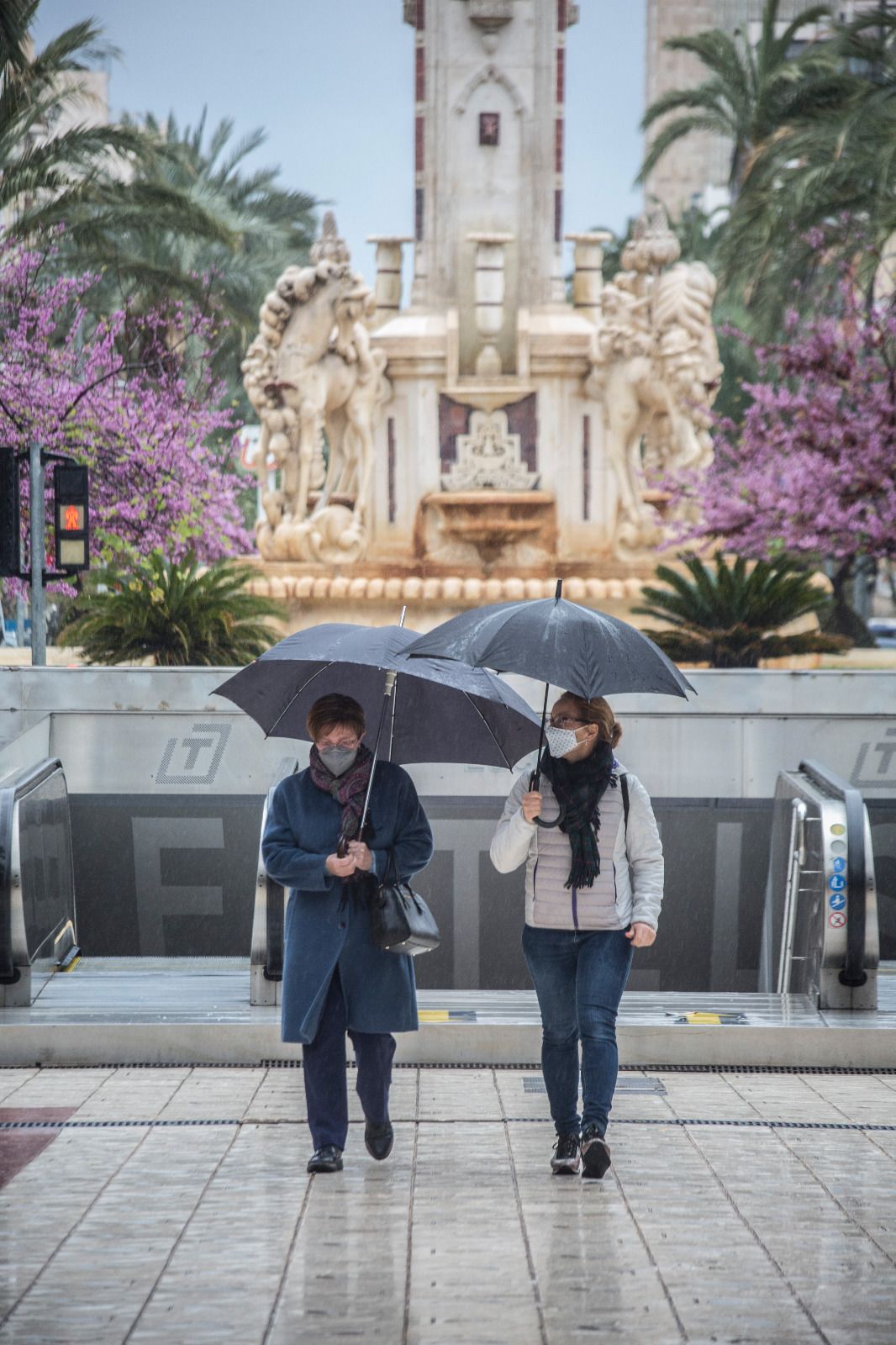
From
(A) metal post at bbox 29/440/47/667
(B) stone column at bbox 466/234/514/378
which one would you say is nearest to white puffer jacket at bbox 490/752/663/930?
(A) metal post at bbox 29/440/47/667

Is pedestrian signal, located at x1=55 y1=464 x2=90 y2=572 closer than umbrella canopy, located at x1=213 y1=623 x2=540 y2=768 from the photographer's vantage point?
No

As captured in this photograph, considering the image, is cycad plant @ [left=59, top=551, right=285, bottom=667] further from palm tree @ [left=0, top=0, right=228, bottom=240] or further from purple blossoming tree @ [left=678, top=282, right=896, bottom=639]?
palm tree @ [left=0, top=0, right=228, bottom=240]

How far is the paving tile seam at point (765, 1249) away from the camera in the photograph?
4.28 meters

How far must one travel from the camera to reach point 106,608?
50.5ft

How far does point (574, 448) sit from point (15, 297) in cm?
1024

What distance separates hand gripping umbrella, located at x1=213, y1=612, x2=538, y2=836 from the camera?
5.82 m

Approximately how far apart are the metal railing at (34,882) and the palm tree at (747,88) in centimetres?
2713

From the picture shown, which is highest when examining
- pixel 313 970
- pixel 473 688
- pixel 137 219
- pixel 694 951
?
pixel 137 219

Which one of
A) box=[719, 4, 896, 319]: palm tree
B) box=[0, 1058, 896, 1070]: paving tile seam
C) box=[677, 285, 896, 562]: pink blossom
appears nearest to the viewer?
box=[0, 1058, 896, 1070]: paving tile seam

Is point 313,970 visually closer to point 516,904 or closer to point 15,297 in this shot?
point 516,904

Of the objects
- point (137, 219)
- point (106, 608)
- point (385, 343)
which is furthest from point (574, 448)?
point (137, 219)

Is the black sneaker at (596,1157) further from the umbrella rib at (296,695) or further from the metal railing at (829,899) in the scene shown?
the metal railing at (829,899)

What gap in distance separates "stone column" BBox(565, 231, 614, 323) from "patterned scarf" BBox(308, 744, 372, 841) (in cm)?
1732

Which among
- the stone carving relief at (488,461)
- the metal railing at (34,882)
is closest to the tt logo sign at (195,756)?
the metal railing at (34,882)
